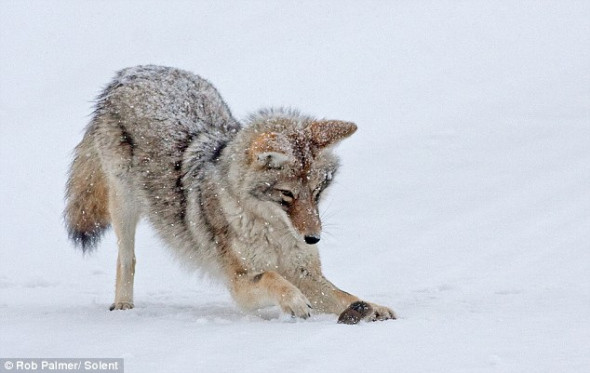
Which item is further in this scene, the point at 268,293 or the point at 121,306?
the point at 121,306

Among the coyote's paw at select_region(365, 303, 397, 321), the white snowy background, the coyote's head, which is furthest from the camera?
the coyote's head

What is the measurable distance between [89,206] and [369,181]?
4.04m

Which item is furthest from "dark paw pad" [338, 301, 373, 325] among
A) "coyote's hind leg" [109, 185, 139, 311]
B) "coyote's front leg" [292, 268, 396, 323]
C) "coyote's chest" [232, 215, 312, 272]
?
"coyote's hind leg" [109, 185, 139, 311]

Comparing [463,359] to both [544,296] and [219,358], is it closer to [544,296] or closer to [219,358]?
[219,358]

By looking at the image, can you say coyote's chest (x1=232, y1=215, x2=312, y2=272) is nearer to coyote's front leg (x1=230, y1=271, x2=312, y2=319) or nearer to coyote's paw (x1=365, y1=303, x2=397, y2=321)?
coyote's front leg (x1=230, y1=271, x2=312, y2=319)

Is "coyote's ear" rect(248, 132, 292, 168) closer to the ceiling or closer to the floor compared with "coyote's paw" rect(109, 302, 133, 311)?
closer to the ceiling

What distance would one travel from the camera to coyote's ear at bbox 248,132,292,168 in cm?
564

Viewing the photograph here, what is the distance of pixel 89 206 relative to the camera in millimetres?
7305

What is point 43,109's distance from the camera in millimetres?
14789

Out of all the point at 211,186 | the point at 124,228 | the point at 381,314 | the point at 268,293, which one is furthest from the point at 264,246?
the point at 124,228

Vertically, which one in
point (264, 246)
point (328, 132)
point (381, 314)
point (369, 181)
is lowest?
point (381, 314)

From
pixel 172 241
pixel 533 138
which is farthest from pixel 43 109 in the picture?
pixel 172 241

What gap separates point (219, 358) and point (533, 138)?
8.00 meters

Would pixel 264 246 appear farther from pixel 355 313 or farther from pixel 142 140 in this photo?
pixel 142 140
